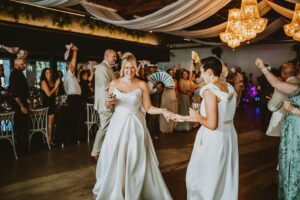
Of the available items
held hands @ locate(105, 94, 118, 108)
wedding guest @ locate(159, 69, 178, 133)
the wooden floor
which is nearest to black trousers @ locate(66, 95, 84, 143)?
the wooden floor

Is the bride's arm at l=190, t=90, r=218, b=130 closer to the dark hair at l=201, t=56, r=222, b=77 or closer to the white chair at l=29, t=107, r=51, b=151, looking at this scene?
the dark hair at l=201, t=56, r=222, b=77

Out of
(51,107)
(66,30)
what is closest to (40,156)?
(51,107)

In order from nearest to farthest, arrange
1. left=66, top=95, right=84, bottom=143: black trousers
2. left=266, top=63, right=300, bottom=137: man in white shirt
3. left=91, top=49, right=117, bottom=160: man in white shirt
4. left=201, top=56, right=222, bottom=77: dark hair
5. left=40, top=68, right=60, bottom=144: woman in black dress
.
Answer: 1. left=201, top=56, right=222, bottom=77: dark hair
2. left=266, top=63, right=300, bottom=137: man in white shirt
3. left=91, top=49, right=117, bottom=160: man in white shirt
4. left=40, top=68, right=60, bottom=144: woman in black dress
5. left=66, top=95, right=84, bottom=143: black trousers

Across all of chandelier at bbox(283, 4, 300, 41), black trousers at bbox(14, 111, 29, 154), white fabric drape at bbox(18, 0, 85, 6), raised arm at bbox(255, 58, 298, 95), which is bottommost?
black trousers at bbox(14, 111, 29, 154)

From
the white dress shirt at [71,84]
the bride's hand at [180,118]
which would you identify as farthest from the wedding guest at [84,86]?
the bride's hand at [180,118]

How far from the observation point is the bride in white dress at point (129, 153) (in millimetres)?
2977

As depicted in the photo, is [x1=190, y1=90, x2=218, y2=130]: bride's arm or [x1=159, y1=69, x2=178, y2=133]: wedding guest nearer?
[x1=190, y1=90, x2=218, y2=130]: bride's arm

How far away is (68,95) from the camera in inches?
238

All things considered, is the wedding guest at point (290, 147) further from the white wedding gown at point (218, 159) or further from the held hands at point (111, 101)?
the held hands at point (111, 101)

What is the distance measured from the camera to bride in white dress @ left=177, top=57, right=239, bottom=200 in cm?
241

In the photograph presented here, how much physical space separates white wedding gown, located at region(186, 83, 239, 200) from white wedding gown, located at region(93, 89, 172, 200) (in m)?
0.63

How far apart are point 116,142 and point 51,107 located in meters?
3.00

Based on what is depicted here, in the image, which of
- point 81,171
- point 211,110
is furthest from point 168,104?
point 211,110

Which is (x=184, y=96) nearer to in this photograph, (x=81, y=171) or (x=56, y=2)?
(x=81, y=171)
